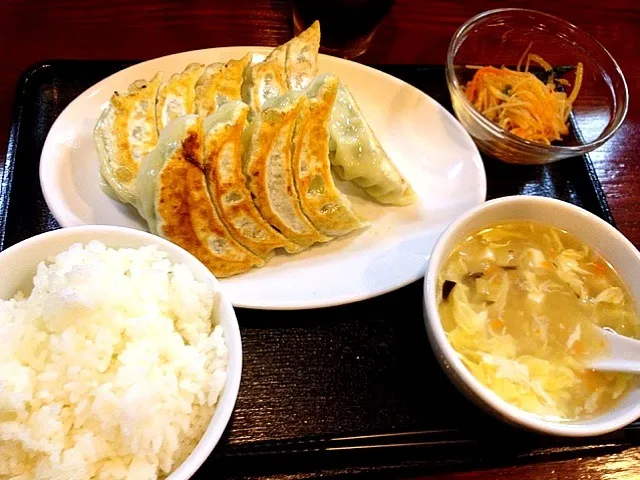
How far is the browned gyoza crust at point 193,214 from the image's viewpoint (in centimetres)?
164

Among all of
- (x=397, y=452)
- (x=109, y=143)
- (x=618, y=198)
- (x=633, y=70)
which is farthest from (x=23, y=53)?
(x=633, y=70)

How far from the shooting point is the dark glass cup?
2.26 metres

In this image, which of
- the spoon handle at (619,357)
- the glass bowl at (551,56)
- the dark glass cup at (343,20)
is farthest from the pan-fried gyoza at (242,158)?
the spoon handle at (619,357)

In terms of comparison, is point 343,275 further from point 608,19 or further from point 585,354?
point 608,19

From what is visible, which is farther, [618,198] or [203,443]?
[618,198]

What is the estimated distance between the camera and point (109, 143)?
72.4 inches

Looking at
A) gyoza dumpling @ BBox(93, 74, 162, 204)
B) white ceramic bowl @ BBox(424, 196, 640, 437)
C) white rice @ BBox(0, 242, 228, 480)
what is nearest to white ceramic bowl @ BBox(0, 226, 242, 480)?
white rice @ BBox(0, 242, 228, 480)

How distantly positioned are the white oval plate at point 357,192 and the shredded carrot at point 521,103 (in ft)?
0.63

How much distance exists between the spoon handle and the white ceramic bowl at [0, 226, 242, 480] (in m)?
0.90

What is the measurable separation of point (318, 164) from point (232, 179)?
0.94 ft

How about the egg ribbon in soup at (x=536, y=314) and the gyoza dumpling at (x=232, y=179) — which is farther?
the gyoza dumpling at (x=232, y=179)

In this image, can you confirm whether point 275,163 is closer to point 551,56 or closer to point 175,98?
point 175,98

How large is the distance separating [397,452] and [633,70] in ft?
7.13

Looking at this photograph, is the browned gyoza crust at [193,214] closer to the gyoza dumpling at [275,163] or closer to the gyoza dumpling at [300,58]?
the gyoza dumpling at [275,163]
